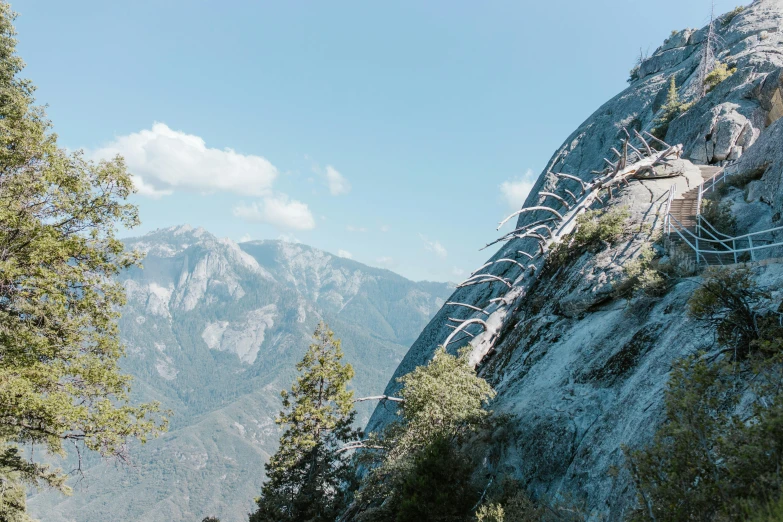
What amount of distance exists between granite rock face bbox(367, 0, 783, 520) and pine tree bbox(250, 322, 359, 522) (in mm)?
3520

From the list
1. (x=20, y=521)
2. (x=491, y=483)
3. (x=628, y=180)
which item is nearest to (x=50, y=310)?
(x=20, y=521)

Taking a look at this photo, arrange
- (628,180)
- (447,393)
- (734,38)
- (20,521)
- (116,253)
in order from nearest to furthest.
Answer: (447,393) < (116,253) < (20,521) < (628,180) < (734,38)

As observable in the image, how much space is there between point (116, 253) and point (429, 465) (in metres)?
12.1

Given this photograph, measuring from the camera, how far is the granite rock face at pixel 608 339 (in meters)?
8.48

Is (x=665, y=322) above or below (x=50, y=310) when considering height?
below

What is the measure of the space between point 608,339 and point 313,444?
17.8 m

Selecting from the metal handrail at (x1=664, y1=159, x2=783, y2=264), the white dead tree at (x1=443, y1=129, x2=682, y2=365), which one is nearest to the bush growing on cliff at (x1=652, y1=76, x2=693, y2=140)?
the white dead tree at (x1=443, y1=129, x2=682, y2=365)

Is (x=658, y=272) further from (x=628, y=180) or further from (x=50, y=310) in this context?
(x=50, y=310)

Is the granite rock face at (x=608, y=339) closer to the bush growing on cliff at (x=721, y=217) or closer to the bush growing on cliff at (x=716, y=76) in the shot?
the bush growing on cliff at (x=721, y=217)

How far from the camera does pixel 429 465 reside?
9812mm

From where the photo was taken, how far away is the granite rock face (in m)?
8.48

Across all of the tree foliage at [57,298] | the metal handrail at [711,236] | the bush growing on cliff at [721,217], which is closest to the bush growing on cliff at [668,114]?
the metal handrail at [711,236]

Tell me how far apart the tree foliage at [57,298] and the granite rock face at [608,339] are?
11.4 meters

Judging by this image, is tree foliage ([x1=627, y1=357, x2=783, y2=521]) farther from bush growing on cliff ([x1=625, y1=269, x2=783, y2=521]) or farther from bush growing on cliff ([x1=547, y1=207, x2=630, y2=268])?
→ bush growing on cliff ([x1=547, y1=207, x2=630, y2=268])
